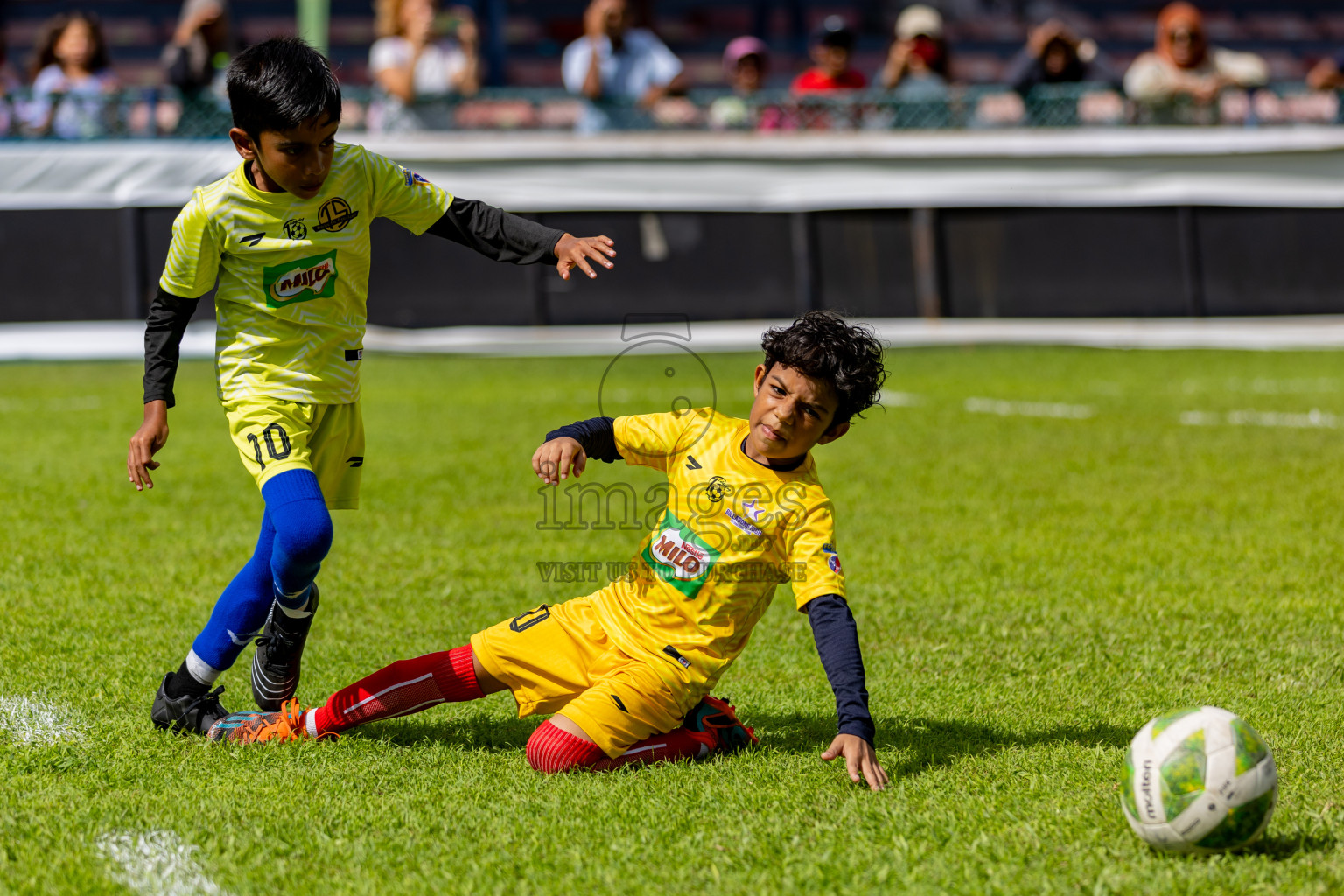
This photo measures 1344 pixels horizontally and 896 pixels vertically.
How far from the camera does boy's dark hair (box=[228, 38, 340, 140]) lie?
3.39 m

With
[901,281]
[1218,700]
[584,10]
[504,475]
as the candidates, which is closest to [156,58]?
[584,10]

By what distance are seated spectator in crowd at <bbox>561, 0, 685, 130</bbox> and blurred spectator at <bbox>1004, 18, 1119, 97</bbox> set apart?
133 inches

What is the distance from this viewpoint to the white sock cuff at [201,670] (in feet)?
12.3

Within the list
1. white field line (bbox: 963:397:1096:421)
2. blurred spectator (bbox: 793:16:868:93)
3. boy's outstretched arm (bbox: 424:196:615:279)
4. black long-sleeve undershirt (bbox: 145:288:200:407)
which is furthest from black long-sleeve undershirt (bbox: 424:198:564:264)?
blurred spectator (bbox: 793:16:868:93)

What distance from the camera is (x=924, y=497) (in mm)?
7137

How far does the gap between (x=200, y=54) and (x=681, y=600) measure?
37.0 ft

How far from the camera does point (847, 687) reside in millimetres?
3154

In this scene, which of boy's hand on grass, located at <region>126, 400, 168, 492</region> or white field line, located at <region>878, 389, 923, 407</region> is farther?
white field line, located at <region>878, 389, 923, 407</region>

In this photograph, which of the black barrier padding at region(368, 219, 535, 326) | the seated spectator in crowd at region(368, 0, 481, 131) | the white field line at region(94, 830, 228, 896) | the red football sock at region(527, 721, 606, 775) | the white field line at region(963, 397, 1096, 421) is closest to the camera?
the white field line at region(94, 830, 228, 896)

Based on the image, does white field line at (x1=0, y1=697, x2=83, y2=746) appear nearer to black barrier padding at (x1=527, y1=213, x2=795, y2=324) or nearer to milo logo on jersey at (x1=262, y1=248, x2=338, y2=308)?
milo logo on jersey at (x1=262, y1=248, x2=338, y2=308)

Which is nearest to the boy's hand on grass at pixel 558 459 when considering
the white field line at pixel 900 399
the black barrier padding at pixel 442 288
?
the white field line at pixel 900 399

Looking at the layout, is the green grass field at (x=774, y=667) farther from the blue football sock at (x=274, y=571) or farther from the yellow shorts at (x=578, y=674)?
the blue football sock at (x=274, y=571)

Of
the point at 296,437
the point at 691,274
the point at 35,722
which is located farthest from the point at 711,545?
the point at 691,274

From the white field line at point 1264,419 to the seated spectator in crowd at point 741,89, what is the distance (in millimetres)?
5749
